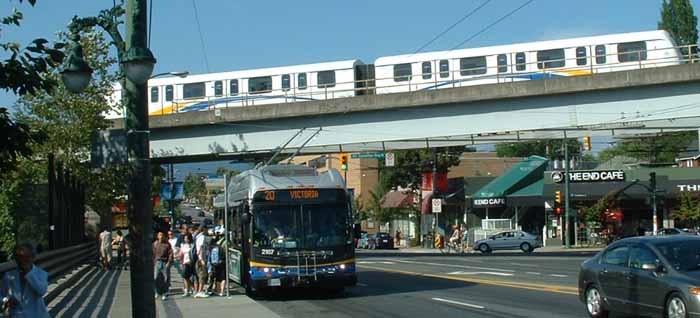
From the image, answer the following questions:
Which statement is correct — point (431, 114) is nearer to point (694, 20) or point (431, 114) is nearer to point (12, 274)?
point (12, 274)

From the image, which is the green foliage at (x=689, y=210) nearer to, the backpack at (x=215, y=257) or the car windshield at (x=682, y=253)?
the backpack at (x=215, y=257)

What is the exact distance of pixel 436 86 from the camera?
41.1 metres

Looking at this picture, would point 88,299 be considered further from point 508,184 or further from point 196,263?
point 508,184

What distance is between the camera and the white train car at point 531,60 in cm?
4059

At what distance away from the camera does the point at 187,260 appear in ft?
74.6

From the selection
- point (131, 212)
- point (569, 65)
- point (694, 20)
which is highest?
point (694, 20)

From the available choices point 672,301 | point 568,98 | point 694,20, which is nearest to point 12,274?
point 672,301

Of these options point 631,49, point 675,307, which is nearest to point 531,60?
point 631,49

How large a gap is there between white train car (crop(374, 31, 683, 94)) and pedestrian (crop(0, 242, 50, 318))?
30729 millimetres

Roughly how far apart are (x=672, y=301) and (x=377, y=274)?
1963 cm

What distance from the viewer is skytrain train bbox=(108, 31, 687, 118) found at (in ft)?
134

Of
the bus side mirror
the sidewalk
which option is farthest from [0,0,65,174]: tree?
the bus side mirror

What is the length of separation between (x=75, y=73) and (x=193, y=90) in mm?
36593

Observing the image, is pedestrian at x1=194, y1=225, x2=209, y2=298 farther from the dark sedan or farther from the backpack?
the dark sedan
